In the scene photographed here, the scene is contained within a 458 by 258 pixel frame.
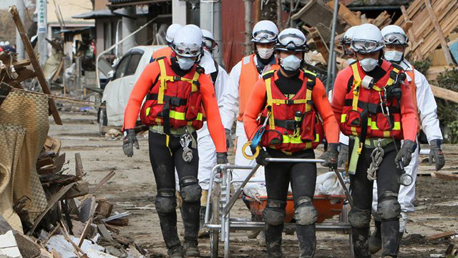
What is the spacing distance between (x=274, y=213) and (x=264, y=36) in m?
2.09

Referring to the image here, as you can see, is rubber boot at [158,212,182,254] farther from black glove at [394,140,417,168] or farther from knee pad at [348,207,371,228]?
black glove at [394,140,417,168]

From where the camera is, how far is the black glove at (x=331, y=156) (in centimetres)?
805

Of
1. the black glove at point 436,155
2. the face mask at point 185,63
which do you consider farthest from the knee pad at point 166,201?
the black glove at point 436,155

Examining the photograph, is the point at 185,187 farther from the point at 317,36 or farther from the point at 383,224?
the point at 317,36

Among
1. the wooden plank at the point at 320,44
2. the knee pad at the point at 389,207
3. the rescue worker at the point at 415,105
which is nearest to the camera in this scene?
the knee pad at the point at 389,207

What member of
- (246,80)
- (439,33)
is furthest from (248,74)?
(439,33)

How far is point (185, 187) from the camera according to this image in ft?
28.8

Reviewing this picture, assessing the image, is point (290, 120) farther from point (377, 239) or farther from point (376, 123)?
point (377, 239)

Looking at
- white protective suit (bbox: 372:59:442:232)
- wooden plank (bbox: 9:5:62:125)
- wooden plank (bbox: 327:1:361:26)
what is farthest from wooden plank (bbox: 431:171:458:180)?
wooden plank (bbox: 327:1:361:26)

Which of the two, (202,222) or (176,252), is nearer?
(176,252)

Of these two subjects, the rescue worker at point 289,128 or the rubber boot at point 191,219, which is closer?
the rescue worker at point 289,128

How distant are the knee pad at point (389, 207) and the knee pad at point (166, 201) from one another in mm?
1831

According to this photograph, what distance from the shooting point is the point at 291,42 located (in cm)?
821

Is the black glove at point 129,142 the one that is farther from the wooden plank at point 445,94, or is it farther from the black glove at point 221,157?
the wooden plank at point 445,94
